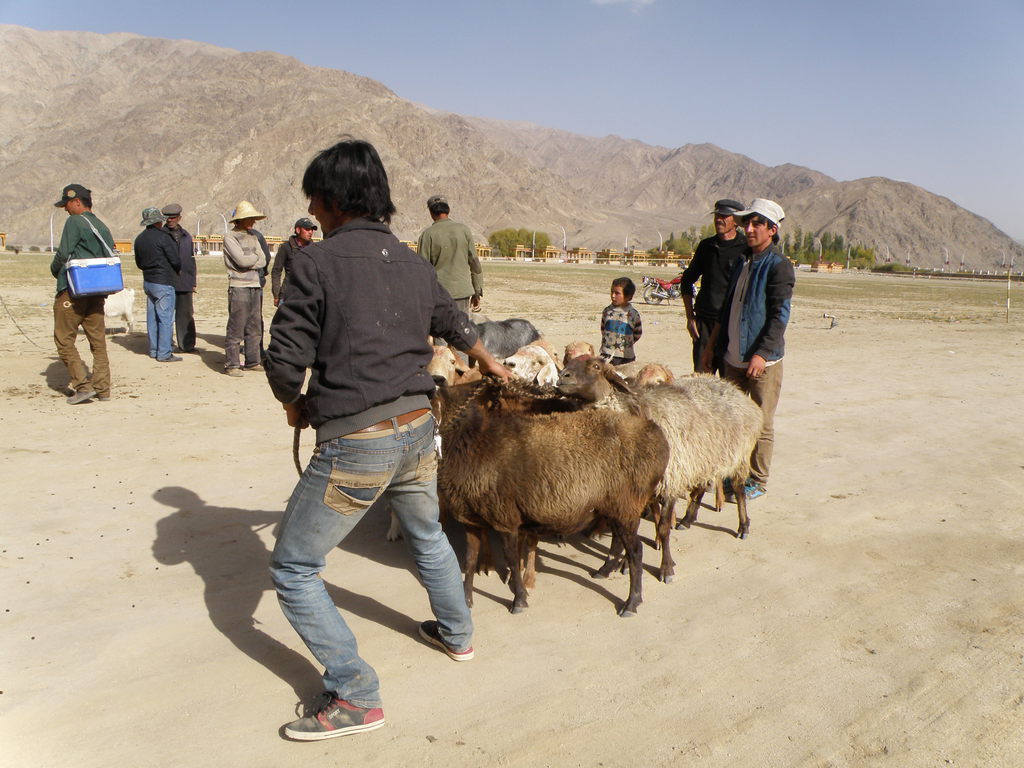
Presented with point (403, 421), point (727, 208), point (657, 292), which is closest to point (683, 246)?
point (657, 292)

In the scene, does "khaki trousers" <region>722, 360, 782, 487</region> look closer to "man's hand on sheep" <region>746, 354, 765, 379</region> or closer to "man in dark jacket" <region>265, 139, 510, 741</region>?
"man's hand on sheep" <region>746, 354, 765, 379</region>

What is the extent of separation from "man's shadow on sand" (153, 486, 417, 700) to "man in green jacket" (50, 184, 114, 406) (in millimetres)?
3518

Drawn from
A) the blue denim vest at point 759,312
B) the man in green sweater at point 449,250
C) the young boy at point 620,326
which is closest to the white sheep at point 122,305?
the man in green sweater at point 449,250

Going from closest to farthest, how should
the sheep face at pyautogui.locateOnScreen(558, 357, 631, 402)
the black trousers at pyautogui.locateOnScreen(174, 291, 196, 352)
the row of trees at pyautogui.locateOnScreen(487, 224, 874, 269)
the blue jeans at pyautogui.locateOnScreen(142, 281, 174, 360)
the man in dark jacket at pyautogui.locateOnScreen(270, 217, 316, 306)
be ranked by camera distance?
1. the sheep face at pyautogui.locateOnScreen(558, 357, 631, 402)
2. the man in dark jacket at pyautogui.locateOnScreen(270, 217, 316, 306)
3. the blue jeans at pyautogui.locateOnScreen(142, 281, 174, 360)
4. the black trousers at pyautogui.locateOnScreen(174, 291, 196, 352)
5. the row of trees at pyautogui.locateOnScreen(487, 224, 874, 269)

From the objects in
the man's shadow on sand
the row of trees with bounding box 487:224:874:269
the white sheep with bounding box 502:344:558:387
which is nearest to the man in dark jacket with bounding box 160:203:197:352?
the man's shadow on sand

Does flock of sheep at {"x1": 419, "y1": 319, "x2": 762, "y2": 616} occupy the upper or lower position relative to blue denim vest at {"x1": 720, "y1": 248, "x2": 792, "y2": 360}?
lower

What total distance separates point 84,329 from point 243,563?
521 cm

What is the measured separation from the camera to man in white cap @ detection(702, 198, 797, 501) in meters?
5.87

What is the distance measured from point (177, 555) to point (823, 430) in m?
7.19

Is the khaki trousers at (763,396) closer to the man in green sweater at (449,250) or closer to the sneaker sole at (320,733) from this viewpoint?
the man in green sweater at (449,250)

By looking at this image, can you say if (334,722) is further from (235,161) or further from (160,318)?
(235,161)

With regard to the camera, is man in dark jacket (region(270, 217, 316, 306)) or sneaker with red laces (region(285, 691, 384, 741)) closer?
sneaker with red laces (region(285, 691, 384, 741))

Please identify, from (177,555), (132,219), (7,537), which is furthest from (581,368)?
(132,219)

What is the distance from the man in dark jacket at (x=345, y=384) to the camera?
3023 millimetres
